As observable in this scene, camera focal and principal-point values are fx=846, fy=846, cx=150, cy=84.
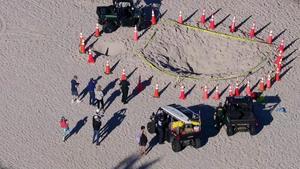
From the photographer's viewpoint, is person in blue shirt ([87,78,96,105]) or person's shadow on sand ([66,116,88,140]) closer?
person's shadow on sand ([66,116,88,140])

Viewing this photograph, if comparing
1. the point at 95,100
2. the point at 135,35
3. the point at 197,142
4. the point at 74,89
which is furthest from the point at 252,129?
the point at 135,35

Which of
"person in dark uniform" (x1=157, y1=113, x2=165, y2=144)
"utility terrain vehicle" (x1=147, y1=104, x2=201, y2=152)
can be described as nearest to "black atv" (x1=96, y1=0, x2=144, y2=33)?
"utility terrain vehicle" (x1=147, y1=104, x2=201, y2=152)

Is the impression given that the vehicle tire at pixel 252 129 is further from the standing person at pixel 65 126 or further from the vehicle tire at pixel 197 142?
the standing person at pixel 65 126

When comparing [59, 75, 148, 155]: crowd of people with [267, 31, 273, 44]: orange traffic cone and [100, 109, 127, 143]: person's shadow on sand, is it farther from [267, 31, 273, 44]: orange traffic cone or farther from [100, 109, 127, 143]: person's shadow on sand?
[267, 31, 273, 44]: orange traffic cone

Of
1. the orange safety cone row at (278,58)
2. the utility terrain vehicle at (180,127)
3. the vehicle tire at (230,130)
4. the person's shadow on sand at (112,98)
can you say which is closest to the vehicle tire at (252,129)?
the vehicle tire at (230,130)

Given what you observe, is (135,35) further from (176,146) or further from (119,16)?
(176,146)
